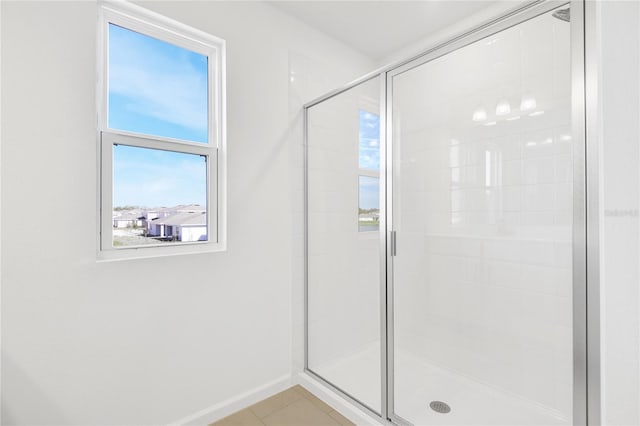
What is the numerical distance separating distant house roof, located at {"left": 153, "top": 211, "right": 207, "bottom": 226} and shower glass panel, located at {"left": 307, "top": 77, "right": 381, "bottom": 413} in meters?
0.71

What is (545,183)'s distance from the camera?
1565 mm

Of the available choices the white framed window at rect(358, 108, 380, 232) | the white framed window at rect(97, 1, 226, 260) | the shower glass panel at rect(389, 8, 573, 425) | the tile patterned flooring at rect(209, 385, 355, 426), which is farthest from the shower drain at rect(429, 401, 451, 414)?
the white framed window at rect(97, 1, 226, 260)

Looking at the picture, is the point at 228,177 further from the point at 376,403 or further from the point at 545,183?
the point at 545,183

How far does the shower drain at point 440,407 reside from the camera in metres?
1.81

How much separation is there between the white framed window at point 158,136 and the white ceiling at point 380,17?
0.74 m

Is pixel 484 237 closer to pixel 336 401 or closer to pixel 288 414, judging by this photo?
pixel 336 401

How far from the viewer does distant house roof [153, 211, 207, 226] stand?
1751mm

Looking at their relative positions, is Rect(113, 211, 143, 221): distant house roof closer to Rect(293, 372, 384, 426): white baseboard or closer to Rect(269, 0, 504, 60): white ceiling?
Rect(293, 372, 384, 426): white baseboard

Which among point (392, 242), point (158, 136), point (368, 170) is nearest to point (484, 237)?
point (392, 242)

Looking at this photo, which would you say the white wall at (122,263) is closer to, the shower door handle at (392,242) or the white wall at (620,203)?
the shower door handle at (392,242)

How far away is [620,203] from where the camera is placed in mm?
322

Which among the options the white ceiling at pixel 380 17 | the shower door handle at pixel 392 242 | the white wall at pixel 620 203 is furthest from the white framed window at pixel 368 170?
the white wall at pixel 620 203

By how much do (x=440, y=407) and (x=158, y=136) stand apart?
7.21 ft

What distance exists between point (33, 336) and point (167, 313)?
520mm
